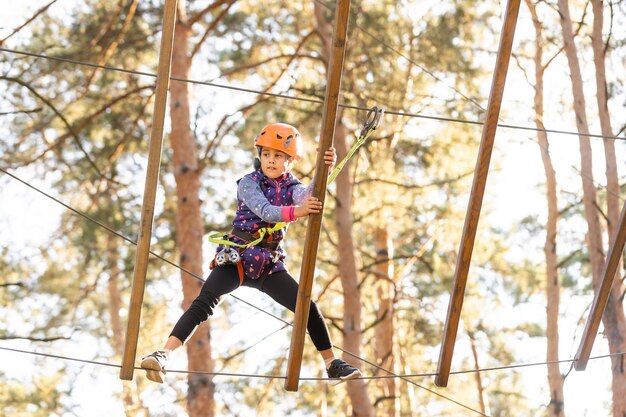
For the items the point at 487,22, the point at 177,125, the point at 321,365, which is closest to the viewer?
the point at 177,125

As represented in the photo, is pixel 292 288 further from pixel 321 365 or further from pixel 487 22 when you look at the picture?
pixel 321 365

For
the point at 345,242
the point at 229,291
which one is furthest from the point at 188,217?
the point at 229,291

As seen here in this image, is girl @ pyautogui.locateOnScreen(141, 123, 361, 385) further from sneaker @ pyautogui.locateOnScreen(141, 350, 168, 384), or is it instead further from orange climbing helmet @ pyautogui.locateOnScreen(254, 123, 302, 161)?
sneaker @ pyautogui.locateOnScreen(141, 350, 168, 384)

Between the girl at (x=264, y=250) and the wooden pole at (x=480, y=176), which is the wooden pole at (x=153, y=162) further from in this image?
the wooden pole at (x=480, y=176)

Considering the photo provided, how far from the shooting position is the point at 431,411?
16688 mm

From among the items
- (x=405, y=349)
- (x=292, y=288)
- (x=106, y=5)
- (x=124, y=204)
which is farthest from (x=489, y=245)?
(x=292, y=288)

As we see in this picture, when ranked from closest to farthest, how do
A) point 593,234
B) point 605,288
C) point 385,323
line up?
point 605,288, point 593,234, point 385,323

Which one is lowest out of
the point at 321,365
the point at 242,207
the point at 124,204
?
the point at 242,207

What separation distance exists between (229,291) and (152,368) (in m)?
0.55

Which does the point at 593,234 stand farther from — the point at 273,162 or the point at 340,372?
the point at 273,162

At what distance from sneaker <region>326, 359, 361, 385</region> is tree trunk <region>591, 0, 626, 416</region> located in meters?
3.59

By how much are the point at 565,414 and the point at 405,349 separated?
17.0 ft

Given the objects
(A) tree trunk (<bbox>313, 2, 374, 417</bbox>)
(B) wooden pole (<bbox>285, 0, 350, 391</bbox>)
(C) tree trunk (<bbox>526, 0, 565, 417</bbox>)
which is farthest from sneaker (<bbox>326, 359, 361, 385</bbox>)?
(C) tree trunk (<bbox>526, 0, 565, 417</bbox>)

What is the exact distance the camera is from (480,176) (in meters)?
4.55
